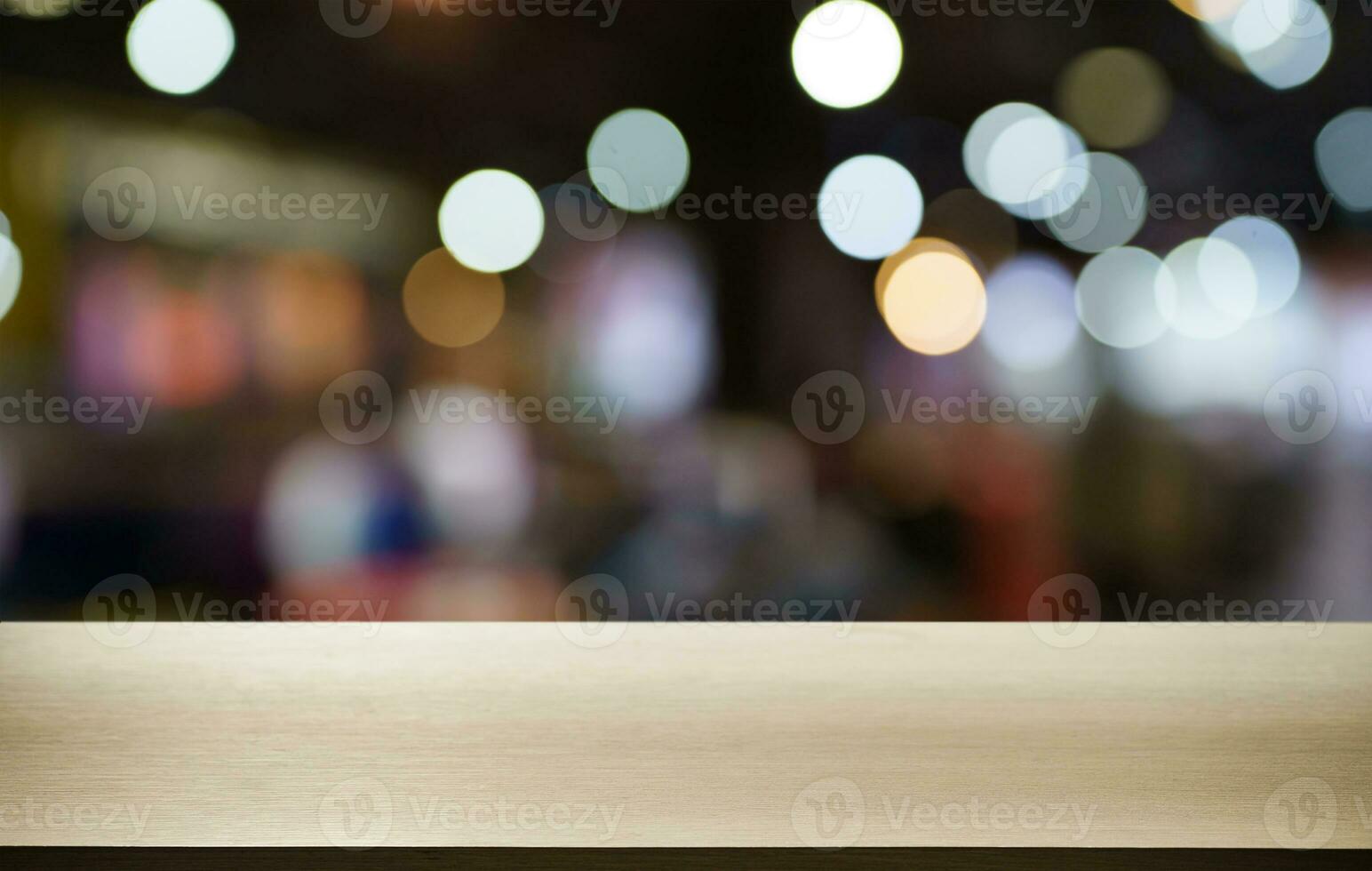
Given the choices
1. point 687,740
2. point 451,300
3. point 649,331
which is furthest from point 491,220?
point 687,740

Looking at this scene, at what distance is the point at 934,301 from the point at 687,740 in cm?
285

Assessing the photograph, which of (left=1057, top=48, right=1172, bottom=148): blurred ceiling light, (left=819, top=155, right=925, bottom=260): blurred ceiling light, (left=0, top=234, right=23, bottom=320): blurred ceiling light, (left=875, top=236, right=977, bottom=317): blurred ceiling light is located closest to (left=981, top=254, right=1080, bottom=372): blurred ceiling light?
(left=875, top=236, right=977, bottom=317): blurred ceiling light

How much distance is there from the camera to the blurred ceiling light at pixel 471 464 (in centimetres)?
236

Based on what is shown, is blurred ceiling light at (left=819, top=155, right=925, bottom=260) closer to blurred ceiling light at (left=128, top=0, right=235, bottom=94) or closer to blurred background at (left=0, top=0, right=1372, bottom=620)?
blurred background at (left=0, top=0, right=1372, bottom=620)

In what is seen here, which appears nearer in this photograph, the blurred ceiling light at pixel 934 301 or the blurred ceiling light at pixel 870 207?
the blurred ceiling light at pixel 870 207

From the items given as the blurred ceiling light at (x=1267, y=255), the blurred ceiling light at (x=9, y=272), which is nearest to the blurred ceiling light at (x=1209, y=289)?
the blurred ceiling light at (x=1267, y=255)

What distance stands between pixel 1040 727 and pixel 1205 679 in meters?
0.14


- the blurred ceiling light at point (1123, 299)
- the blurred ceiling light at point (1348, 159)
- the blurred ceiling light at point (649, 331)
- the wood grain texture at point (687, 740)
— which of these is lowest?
the wood grain texture at point (687, 740)

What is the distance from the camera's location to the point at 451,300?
109 inches

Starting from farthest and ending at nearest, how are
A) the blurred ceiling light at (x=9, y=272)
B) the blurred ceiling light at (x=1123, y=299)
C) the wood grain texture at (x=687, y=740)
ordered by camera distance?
the blurred ceiling light at (x=1123, y=299)
the blurred ceiling light at (x=9, y=272)
the wood grain texture at (x=687, y=740)

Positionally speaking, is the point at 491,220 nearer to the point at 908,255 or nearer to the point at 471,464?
the point at 471,464

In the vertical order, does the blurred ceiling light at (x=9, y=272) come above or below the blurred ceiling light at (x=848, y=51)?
below

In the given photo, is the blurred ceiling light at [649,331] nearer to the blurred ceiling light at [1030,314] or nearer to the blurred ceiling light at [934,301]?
the blurred ceiling light at [934,301]

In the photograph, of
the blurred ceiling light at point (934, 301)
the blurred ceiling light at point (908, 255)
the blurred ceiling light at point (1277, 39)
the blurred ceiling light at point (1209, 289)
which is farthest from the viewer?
the blurred ceiling light at point (1209, 289)
